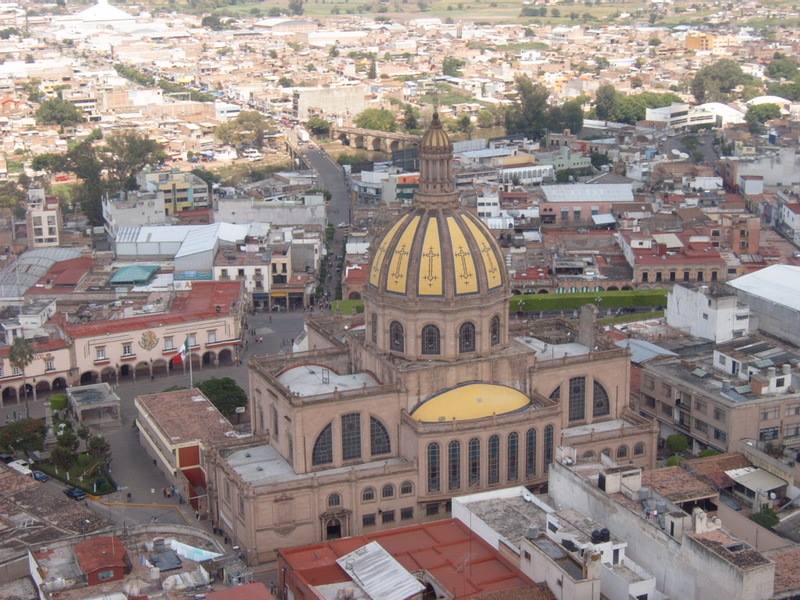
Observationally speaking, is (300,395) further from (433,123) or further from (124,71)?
(124,71)

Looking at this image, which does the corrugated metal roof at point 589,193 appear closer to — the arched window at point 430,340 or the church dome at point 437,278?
the church dome at point 437,278

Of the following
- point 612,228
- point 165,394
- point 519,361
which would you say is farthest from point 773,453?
point 612,228

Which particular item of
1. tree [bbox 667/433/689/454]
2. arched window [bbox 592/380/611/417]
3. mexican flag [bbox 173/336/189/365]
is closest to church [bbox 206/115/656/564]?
arched window [bbox 592/380/611/417]

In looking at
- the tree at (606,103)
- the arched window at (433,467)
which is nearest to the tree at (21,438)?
the arched window at (433,467)

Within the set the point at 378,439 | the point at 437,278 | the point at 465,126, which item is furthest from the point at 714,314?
the point at 465,126

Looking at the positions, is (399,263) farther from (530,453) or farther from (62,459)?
(62,459)
